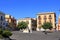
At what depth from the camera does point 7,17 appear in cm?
9200

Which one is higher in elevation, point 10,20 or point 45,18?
point 45,18

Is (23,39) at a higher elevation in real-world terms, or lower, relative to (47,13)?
lower

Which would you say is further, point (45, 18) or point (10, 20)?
point (10, 20)

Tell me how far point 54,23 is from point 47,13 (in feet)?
19.1

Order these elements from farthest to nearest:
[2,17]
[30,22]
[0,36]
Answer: [30,22]
[2,17]
[0,36]

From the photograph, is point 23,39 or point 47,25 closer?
point 23,39

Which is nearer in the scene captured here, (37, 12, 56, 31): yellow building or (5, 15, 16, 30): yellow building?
(37, 12, 56, 31): yellow building

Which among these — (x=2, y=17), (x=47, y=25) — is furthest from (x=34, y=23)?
(x=2, y=17)

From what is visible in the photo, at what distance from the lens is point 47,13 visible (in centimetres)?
9212

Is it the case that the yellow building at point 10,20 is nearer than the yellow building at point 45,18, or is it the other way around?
the yellow building at point 45,18

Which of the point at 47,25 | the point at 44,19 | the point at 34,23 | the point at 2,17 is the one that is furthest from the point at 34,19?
the point at 2,17

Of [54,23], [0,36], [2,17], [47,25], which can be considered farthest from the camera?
[54,23]

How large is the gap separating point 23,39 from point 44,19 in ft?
212

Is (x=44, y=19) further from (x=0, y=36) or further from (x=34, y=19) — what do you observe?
(x=0, y=36)
